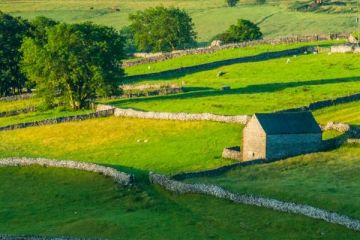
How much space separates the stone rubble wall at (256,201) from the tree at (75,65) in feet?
124

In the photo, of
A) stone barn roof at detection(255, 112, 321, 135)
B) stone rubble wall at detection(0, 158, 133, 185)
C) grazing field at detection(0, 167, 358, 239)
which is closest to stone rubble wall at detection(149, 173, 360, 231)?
grazing field at detection(0, 167, 358, 239)

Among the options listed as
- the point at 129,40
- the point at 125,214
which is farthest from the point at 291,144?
the point at 129,40

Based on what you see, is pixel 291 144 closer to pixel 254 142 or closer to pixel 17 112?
pixel 254 142

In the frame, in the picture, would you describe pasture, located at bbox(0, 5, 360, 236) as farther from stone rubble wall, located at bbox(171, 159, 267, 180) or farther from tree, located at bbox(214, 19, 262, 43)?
tree, located at bbox(214, 19, 262, 43)

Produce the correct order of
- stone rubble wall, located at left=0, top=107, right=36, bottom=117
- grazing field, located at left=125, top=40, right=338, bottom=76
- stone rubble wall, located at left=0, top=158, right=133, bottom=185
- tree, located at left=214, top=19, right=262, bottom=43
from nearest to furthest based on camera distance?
stone rubble wall, located at left=0, top=158, right=133, bottom=185 → stone rubble wall, located at left=0, top=107, right=36, bottom=117 → grazing field, located at left=125, top=40, right=338, bottom=76 → tree, located at left=214, top=19, right=262, bottom=43

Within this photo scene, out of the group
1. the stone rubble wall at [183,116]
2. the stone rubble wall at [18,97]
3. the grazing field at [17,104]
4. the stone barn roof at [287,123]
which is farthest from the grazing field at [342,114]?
the stone rubble wall at [18,97]

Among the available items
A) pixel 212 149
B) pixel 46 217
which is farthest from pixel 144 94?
pixel 46 217

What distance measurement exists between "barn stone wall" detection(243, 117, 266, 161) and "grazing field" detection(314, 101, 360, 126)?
556 inches

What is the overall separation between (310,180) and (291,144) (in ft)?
31.5

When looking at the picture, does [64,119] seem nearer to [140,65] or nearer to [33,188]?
[33,188]

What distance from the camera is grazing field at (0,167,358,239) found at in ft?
189

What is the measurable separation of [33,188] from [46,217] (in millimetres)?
8675

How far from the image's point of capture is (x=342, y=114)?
91125mm

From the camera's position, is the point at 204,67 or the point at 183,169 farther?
the point at 204,67
